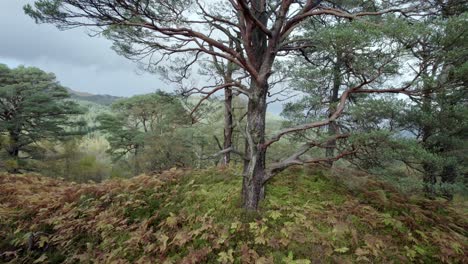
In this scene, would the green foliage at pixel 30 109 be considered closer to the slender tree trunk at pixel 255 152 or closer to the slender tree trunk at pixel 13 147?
the slender tree trunk at pixel 13 147

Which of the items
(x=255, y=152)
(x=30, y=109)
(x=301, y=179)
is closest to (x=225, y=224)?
(x=255, y=152)

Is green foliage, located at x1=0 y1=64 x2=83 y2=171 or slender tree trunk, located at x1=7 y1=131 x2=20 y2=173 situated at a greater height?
green foliage, located at x1=0 y1=64 x2=83 y2=171

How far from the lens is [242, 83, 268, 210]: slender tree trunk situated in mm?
5254

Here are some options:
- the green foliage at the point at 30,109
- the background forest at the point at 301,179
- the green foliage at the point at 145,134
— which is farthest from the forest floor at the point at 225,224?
the green foliage at the point at 30,109

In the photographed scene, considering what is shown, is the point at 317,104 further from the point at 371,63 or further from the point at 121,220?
the point at 121,220

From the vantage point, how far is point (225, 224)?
205 inches

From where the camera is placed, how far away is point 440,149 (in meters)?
7.02

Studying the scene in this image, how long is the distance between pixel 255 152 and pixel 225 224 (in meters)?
1.43

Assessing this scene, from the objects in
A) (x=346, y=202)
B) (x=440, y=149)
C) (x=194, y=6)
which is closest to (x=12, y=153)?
(x=194, y=6)

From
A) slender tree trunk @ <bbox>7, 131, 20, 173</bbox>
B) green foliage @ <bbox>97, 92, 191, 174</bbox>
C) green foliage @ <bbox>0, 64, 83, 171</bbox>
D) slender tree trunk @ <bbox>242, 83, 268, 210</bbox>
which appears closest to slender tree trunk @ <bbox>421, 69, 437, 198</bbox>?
slender tree trunk @ <bbox>242, 83, 268, 210</bbox>

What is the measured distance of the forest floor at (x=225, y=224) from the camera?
15.2ft

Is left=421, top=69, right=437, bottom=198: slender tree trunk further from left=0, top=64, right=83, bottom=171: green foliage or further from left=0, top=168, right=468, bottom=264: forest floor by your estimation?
left=0, top=64, right=83, bottom=171: green foliage

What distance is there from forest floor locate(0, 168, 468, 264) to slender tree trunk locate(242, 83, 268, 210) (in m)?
0.32

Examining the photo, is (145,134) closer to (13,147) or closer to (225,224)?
(13,147)
